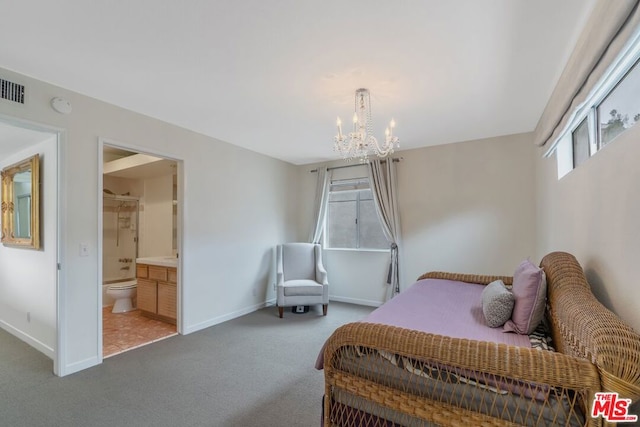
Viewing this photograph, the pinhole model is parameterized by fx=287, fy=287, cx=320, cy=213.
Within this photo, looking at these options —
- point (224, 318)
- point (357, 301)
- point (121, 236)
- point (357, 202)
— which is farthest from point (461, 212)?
point (121, 236)

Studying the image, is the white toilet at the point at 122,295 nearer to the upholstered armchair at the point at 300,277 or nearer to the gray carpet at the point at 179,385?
the gray carpet at the point at 179,385

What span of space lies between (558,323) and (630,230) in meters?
0.53

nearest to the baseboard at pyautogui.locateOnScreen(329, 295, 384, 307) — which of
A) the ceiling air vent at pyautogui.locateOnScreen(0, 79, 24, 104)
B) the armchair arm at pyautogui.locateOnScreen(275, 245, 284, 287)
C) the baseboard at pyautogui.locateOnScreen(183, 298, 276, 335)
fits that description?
the baseboard at pyautogui.locateOnScreen(183, 298, 276, 335)

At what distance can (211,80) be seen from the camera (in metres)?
2.36

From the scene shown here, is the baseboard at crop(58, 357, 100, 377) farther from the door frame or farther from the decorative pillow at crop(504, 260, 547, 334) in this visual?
the decorative pillow at crop(504, 260, 547, 334)

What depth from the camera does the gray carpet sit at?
1.95 meters

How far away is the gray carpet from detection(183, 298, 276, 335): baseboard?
15 centimetres

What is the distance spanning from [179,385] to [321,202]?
3350 mm

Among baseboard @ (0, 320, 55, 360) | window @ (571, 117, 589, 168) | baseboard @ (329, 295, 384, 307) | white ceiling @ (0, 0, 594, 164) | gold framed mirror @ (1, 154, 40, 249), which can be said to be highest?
white ceiling @ (0, 0, 594, 164)

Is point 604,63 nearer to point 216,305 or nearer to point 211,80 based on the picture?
point 211,80

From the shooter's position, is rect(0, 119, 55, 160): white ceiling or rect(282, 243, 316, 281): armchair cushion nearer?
rect(0, 119, 55, 160): white ceiling

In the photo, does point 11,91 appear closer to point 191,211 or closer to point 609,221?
point 191,211

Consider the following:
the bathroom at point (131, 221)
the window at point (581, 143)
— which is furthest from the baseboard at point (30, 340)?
the window at point (581, 143)

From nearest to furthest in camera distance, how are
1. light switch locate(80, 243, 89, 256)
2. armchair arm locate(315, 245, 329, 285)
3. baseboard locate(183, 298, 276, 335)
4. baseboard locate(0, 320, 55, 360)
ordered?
light switch locate(80, 243, 89, 256) → baseboard locate(0, 320, 55, 360) → baseboard locate(183, 298, 276, 335) → armchair arm locate(315, 245, 329, 285)
